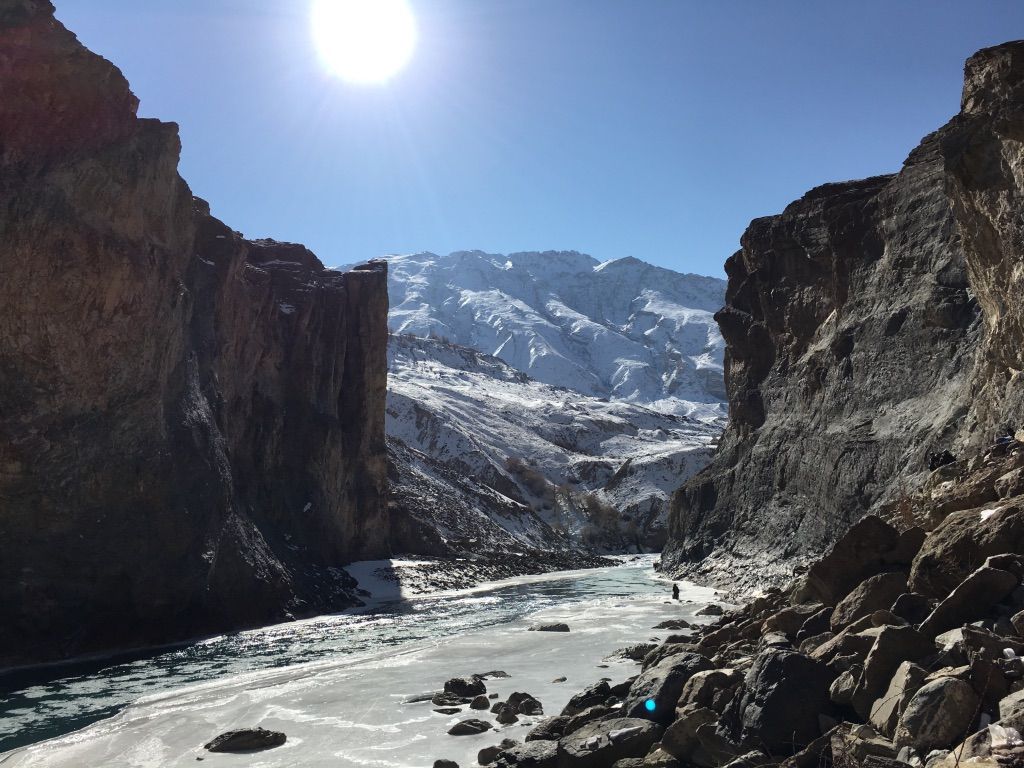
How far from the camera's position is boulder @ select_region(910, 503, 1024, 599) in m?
10.8

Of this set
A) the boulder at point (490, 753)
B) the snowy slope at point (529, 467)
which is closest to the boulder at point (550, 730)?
the boulder at point (490, 753)

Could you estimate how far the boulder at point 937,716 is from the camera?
7.57 meters

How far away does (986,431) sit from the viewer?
25016 millimetres

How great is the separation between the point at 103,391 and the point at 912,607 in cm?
3068

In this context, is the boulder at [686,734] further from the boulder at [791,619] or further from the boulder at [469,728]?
the boulder at [469,728]

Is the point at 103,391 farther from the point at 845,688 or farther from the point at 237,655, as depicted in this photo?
the point at 845,688

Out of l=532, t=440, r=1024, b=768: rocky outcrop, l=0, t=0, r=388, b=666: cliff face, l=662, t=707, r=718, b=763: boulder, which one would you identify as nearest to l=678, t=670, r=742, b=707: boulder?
l=532, t=440, r=1024, b=768: rocky outcrop

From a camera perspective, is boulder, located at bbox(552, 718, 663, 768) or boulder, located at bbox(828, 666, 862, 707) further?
boulder, located at bbox(552, 718, 663, 768)

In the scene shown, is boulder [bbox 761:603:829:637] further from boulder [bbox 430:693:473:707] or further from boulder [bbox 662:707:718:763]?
boulder [bbox 430:693:473:707]

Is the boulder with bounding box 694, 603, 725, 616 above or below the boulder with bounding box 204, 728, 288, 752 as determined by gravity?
below

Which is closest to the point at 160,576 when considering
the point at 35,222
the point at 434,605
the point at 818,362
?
the point at 35,222

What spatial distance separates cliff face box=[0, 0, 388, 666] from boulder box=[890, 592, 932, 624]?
91.8ft

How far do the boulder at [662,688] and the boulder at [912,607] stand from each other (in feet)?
10.4

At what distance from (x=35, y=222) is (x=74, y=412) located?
7225 mm
